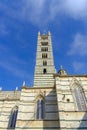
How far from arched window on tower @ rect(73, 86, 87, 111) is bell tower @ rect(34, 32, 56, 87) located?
13.1 meters

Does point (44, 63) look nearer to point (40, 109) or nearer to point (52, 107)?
point (52, 107)

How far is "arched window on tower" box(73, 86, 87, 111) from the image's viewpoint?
14.9m

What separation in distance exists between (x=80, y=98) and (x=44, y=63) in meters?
20.5

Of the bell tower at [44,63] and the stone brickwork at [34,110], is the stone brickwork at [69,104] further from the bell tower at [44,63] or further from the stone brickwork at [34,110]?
the bell tower at [44,63]

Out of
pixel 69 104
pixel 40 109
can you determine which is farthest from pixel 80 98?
pixel 40 109

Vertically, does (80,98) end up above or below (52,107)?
above

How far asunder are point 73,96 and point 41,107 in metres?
3.44

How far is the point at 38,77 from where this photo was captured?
103ft

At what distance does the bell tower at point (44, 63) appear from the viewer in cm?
3048

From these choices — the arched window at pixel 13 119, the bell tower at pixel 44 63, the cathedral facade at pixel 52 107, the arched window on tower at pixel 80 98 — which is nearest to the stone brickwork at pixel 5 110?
the cathedral facade at pixel 52 107

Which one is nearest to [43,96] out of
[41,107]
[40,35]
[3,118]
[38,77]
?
[41,107]

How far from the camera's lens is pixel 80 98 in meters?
15.8

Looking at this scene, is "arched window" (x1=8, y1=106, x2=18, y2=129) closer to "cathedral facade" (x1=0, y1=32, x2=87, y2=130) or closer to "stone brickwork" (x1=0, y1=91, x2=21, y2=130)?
"cathedral facade" (x1=0, y1=32, x2=87, y2=130)

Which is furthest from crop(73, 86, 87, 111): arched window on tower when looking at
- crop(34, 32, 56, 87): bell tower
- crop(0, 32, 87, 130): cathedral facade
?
crop(34, 32, 56, 87): bell tower
